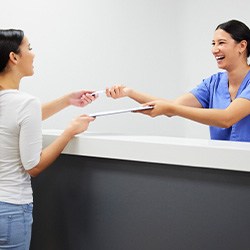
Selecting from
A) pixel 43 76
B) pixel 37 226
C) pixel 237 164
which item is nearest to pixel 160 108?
pixel 237 164

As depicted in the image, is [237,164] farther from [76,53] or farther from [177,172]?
[76,53]

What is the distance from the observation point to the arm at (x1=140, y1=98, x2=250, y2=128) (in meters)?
1.26

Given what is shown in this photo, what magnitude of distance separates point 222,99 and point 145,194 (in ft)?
2.01

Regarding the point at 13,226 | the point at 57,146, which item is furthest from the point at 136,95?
the point at 13,226

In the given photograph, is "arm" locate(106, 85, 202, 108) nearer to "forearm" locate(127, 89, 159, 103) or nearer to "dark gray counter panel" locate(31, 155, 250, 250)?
"forearm" locate(127, 89, 159, 103)

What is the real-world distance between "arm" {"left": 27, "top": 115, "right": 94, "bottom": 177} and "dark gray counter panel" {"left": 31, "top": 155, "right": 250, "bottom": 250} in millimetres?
84

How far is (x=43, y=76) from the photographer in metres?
2.27

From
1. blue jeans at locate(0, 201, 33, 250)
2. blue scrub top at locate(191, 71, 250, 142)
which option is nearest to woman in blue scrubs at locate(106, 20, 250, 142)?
blue scrub top at locate(191, 71, 250, 142)

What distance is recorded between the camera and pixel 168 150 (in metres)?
1.04

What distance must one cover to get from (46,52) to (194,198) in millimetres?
1481

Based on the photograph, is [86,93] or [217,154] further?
[86,93]

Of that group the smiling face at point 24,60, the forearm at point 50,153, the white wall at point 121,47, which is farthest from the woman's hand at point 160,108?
the white wall at point 121,47

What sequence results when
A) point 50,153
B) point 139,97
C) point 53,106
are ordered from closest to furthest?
point 50,153, point 53,106, point 139,97

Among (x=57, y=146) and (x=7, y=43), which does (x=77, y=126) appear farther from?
(x=7, y=43)
